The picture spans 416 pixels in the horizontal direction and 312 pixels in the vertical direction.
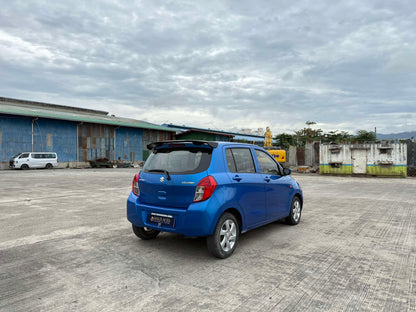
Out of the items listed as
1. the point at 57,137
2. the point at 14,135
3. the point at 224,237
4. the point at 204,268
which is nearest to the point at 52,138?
the point at 57,137

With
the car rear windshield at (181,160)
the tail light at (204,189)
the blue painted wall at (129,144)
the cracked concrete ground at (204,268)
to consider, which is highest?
the blue painted wall at (129,144)

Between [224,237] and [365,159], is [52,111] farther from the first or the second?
[224,237]

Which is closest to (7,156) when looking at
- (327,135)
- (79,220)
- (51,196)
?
(51,196)

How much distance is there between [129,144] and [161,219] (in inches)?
1446

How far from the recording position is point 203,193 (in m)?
4.10

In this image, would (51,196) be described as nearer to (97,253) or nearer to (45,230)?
(45,230)

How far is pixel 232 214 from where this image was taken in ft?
14.8

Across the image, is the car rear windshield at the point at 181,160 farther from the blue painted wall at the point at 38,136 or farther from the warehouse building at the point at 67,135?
the blue painted wall at the point at 38,136

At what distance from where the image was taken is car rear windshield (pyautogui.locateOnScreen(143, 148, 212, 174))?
14.2 feet

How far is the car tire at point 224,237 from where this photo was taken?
418 cm

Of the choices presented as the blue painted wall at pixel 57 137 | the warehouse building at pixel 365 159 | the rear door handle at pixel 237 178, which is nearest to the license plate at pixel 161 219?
the rear door handle at pixel 237 178

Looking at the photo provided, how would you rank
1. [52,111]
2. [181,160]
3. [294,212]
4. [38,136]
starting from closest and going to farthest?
[181,160], [294,212], [38,136], [52,111]

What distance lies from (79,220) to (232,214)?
12.9 ft

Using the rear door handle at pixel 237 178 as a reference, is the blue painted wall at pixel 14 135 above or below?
above
